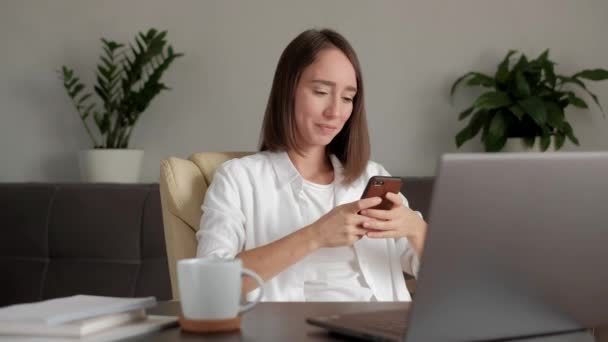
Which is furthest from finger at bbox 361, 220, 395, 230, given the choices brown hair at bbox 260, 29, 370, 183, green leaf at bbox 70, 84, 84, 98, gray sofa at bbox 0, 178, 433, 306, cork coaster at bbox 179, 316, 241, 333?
green leaf at bbox 70, 84, 84, 98

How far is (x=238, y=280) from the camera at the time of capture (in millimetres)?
955

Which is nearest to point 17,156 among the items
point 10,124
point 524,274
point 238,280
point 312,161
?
point 10,124

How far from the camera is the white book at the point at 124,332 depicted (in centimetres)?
87

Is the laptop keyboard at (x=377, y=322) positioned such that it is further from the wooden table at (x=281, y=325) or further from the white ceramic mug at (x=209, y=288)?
the white ceramic mug at (x=209, y=288)

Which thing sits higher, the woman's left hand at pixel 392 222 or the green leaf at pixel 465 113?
the green leaf at pixel 465 113

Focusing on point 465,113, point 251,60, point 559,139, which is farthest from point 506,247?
point 251,60

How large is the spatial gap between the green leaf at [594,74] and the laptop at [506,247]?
8.19ft

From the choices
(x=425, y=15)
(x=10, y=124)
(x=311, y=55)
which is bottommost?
(x=10, y=124)

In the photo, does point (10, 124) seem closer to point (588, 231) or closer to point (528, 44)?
point (528, 44)

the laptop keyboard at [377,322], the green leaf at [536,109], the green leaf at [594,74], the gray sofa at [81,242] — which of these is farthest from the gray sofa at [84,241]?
the laptop keyboard at [377,322]

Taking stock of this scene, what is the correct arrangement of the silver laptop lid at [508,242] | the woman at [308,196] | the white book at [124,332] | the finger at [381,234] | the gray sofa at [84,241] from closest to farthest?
1. the silver laptop lid at [508,242]
2. the white book at [124,332]
3. the finger at [381,234]
4. the woman at [308,196]
5. the gray sofa at [84,241]

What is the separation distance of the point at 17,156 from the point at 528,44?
2.46 meters

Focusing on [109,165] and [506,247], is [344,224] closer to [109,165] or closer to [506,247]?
[506,247]

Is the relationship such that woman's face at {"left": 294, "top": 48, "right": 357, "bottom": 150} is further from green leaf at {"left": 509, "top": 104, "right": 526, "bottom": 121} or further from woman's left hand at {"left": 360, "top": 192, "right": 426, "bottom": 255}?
green leaf at {"left": 509, "top": 104, "right": 526, "bottom": 121}
